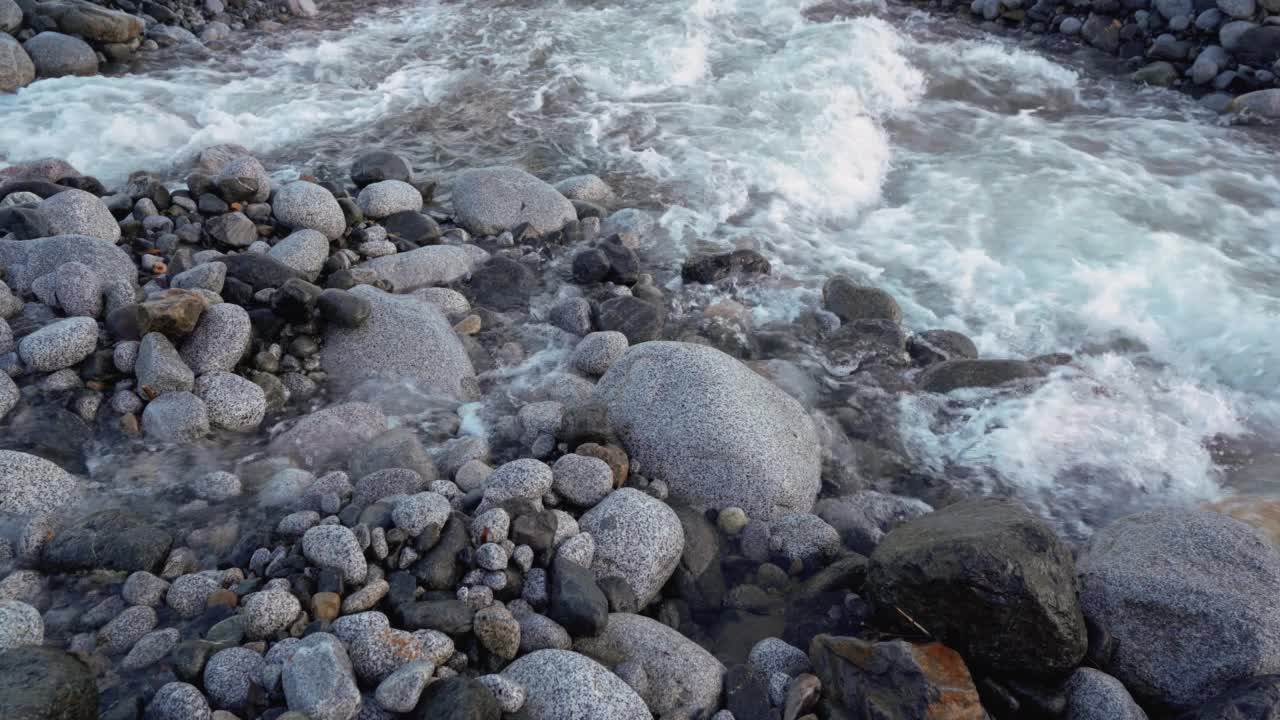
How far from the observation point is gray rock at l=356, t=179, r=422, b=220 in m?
7.44

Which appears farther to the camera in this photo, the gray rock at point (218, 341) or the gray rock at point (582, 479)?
the gray rock at point (218, 341)

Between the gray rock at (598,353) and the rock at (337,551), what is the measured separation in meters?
2.32

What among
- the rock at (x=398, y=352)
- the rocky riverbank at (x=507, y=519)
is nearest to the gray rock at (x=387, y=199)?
the rocky riverbank at (x=507, y=519)

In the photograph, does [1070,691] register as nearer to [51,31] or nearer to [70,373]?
[70,373]

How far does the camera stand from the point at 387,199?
7.48 m

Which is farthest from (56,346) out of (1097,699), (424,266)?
(1097,699)

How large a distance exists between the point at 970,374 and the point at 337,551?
4.34 m

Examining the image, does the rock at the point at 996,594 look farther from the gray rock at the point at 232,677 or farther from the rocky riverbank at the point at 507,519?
the gray rock at the point at 232,677

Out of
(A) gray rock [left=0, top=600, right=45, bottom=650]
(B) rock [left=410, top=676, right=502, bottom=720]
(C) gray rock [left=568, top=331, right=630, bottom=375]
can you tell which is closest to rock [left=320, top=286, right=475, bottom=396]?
(C) gray rock [left=568, top=331, right=630, bottom=375]

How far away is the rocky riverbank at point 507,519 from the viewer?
339 cm

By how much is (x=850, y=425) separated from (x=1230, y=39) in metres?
9.53

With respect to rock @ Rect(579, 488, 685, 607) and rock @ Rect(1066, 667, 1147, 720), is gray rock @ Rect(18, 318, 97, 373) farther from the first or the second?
rock @ Rect(1066, 667, 1147, 720)

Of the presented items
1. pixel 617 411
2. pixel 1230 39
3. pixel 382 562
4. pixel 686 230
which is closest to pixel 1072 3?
pixel 1230 39

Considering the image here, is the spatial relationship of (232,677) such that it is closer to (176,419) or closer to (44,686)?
(44,686)
